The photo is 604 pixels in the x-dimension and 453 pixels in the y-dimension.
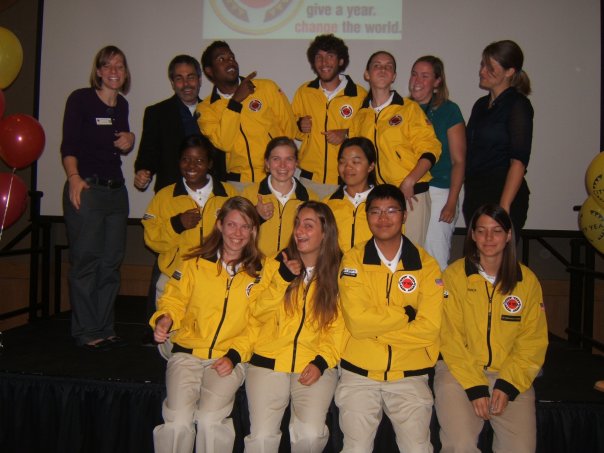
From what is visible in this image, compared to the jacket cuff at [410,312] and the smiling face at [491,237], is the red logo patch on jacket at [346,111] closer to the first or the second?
the smiling face at [491,237]

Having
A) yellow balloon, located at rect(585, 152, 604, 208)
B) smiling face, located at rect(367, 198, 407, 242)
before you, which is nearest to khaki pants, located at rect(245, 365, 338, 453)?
smiling face, located at rect(367, 198, 407, 242)

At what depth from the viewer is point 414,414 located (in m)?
2.32

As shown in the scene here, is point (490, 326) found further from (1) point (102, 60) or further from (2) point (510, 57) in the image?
(1) point (102, 60)

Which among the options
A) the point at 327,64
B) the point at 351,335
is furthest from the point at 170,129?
the point at 351,335

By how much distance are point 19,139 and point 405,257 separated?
8.58 feet

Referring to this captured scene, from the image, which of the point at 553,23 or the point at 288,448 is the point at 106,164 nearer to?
the point at 288,448

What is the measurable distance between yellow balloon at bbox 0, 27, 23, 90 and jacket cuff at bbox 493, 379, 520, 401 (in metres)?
3.74

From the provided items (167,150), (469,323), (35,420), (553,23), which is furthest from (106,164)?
(553,23)

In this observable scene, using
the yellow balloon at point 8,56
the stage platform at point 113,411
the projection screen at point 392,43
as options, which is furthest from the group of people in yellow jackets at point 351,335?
the yellow balloon at point 8,56

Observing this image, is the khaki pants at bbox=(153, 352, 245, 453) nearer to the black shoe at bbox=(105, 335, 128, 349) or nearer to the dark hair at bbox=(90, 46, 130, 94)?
the black shoe at bbox=(105, 335, 128, 349)

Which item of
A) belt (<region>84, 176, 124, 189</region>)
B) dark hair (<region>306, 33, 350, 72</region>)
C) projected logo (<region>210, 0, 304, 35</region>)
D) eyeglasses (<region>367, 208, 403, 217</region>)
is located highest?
projected logo (<region>210, 0, 304, 35</region>)

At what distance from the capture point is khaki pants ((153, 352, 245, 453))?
2322mm

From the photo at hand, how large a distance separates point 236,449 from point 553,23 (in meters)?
3.87

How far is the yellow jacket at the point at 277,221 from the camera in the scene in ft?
10.3
